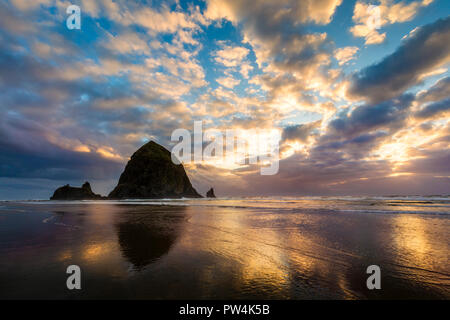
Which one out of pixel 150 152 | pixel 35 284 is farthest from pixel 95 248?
pixel 150 152

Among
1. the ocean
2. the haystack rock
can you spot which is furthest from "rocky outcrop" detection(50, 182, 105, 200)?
the ocean

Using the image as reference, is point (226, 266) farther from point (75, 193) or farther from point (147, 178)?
point (75, 193)

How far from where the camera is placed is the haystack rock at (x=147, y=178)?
8474 centimetres

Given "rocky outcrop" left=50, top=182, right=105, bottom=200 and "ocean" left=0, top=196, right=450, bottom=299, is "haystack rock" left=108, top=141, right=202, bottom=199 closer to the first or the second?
"rocky outcrop" left=50, top=182, right=105, bottom=200

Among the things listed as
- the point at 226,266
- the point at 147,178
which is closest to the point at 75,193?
the point at 147,178

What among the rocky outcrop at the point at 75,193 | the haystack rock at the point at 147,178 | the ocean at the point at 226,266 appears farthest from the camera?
the rocky outcrop at the point at 75,193

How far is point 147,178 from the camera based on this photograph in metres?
88.1

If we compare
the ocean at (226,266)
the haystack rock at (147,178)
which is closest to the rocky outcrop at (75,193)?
the haystack rock at (147,178)

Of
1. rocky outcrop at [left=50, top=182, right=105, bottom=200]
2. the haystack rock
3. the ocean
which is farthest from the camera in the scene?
rocky outcrop at [left=50, top=182, right=105, bottom=200]

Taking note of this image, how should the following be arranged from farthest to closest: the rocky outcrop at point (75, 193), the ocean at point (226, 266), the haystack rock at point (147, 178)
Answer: the rocky outcrop at point (75, 193) → the haystack rock at point (147, 178) → the ocean at point (226, 266)

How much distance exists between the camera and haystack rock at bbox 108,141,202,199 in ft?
278

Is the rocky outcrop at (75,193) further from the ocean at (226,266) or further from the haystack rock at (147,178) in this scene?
the ocean at (226,266)
